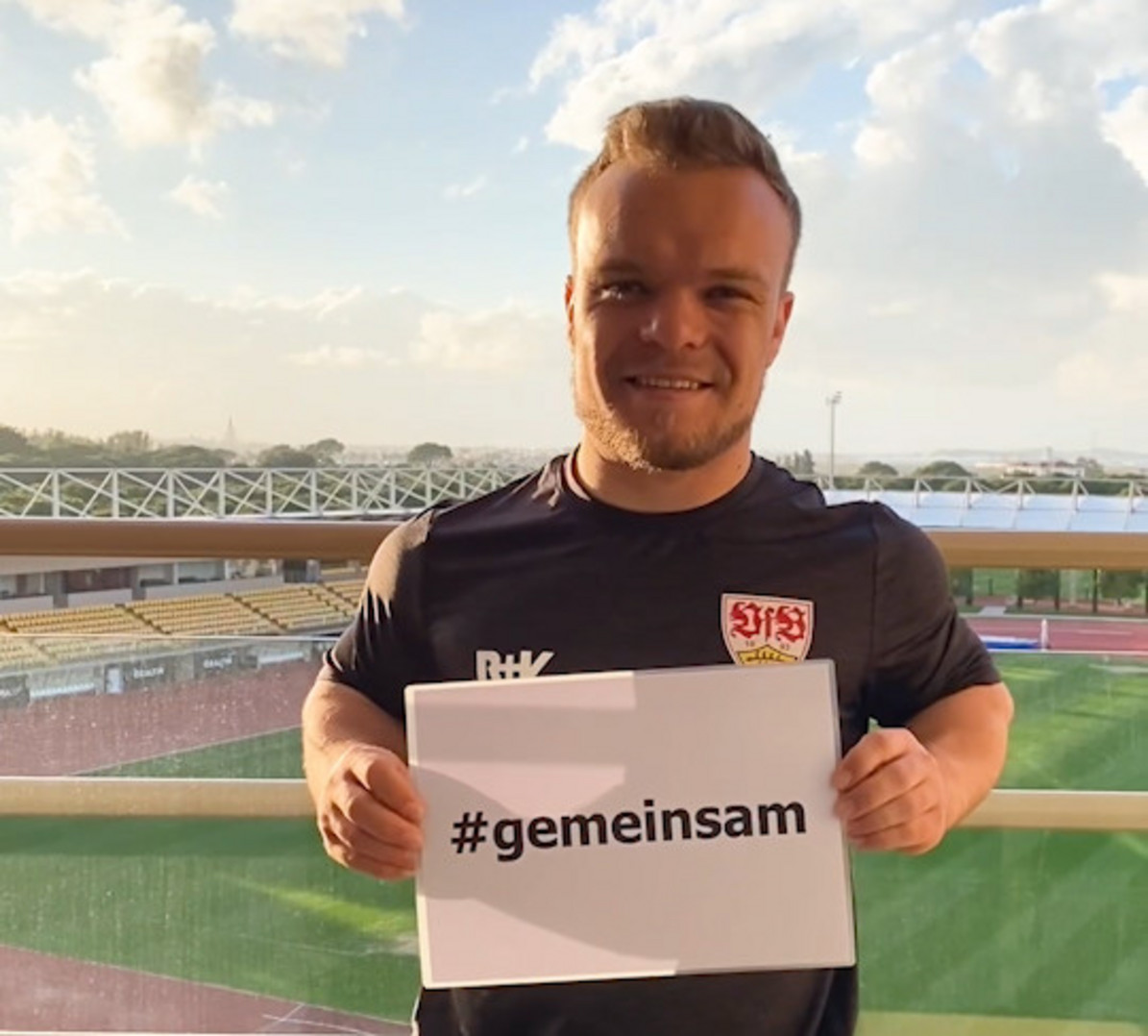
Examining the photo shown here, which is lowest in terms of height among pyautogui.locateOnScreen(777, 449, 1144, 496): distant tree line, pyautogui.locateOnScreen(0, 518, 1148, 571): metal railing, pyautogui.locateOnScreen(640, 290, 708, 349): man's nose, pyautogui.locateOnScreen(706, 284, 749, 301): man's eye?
pyautogui.locateOnScreen(0, 518, 1148, 571): metal railing

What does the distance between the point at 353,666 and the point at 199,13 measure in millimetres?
5851

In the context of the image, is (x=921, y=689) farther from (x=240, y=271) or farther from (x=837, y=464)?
(x=240, y=271)

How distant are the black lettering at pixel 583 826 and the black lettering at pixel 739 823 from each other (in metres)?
0.09

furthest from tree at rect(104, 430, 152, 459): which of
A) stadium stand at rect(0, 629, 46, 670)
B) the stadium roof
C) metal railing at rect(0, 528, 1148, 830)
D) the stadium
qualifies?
the stadium roof

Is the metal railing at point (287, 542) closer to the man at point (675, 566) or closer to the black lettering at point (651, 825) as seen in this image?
the man at point (675, 566)

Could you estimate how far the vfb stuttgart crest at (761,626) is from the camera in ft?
3.00

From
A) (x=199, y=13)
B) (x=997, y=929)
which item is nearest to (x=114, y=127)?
(x=199, y=13)

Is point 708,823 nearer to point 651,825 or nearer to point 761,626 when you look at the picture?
point 651,825

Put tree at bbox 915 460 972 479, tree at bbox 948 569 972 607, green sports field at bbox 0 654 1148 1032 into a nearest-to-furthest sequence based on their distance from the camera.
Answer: tree at bbox 948 569 972 607, green sports field at bbox 0 654 1148 1032, tree at bbox 915 460 972 479

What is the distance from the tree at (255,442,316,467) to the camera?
2792mm

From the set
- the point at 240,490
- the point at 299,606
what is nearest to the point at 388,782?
the point at 299,606

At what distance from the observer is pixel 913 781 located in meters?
0.81

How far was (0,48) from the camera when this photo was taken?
18.5 ft

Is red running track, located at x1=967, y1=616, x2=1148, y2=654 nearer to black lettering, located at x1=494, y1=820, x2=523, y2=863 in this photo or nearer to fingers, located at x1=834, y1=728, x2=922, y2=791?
fingers, located at x1=834, y1=728, x2=922, y2=791
